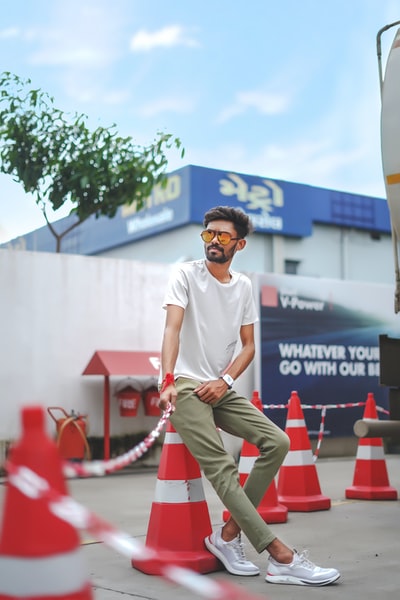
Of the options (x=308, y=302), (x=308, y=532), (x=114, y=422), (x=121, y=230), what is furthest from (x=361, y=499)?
(x=121, y=230)

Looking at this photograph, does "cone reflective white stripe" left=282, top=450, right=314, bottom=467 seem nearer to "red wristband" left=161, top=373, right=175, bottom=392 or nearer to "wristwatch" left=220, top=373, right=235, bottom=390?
"wristwatch" left=220, top=373, right=235, bottom=390

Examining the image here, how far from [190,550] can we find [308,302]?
29.3 feet

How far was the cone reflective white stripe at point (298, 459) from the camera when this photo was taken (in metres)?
6.94

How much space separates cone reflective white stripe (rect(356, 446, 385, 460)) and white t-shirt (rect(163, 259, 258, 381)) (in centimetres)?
361

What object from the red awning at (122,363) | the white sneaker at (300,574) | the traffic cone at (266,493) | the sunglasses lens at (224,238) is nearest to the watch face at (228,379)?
the sunglasses lens at (224,238)

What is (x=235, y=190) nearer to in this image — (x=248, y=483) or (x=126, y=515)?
(x=126, y=515)

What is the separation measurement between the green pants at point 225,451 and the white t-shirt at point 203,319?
13 cm

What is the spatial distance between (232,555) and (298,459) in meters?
2.68

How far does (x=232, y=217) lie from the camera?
4676 millimetres

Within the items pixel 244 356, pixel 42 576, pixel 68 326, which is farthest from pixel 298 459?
pixel 42 576

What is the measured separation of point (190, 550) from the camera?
4.44 meters

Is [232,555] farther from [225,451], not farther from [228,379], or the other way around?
[228,379]

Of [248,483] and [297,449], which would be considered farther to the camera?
[297,449]

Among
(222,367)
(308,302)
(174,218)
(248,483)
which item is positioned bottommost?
(248,483)
